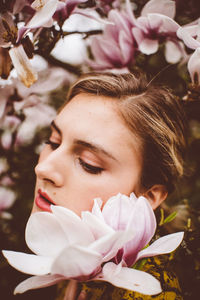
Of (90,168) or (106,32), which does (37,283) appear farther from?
(106,32)

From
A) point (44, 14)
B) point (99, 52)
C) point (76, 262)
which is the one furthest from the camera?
point (99, 52)

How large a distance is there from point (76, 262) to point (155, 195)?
0.47m

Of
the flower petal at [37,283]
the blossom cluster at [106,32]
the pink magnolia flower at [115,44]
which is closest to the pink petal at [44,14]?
the blossom cluster at [106,32]

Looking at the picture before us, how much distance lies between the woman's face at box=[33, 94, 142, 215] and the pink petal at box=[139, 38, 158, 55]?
0.56 feet

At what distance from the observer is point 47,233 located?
53cm

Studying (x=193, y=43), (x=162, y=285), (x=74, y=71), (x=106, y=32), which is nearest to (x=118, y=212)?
(x=162, y=285)

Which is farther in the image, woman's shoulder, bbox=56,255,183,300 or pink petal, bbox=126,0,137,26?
pink petal, bbox=126,0,137,26

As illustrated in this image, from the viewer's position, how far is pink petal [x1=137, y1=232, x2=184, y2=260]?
1.78ft

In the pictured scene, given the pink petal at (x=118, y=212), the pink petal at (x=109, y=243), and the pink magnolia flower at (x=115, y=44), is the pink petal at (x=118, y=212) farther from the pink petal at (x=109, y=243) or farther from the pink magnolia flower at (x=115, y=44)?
the pink magnolia flower at (x=115, y=44)

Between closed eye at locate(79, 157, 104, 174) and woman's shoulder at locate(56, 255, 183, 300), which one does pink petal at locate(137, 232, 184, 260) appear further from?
closed eye at locate(79, 157, 104, 174)

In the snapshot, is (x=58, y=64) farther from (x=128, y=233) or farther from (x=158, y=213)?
(x=128, y=233)

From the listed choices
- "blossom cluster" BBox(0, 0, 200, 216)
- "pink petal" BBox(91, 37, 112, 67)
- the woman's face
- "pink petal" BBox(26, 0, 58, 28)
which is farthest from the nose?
"pink petal" BBox(91, 37, 112, 67)

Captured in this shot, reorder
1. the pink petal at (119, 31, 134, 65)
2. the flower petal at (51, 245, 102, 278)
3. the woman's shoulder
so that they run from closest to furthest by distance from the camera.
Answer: the flower petal at (51, 245, 102, 278)
the woman's shoulder
the pink petal at (119, 31, 134, 65)

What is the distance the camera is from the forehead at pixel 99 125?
2.52 ft
